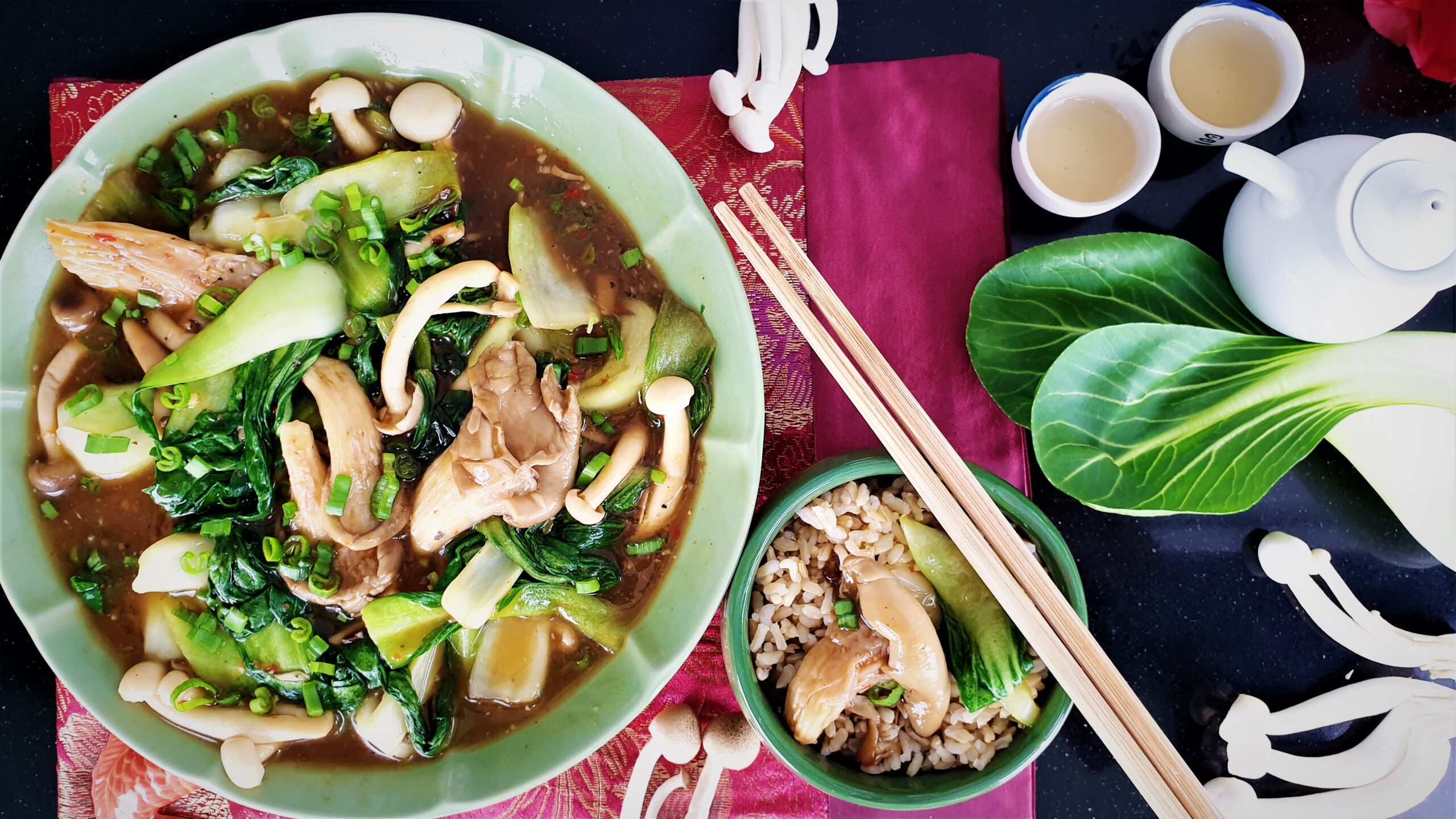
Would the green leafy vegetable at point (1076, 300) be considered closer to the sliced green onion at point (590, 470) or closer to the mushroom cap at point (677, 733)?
the sliced green onion at point (590, 470)

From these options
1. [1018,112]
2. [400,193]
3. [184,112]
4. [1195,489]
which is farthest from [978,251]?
[184,112]

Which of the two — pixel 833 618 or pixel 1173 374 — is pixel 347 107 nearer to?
pixel 833 618

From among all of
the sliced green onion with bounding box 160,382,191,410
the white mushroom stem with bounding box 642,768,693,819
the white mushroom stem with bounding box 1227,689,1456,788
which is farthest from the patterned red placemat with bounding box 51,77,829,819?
the white mushroom stem with bounding box 1227,689,1456,788

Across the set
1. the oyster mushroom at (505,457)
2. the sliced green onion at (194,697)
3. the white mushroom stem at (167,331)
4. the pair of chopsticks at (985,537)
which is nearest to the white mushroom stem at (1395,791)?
the pair of chopsticks at (985,537)

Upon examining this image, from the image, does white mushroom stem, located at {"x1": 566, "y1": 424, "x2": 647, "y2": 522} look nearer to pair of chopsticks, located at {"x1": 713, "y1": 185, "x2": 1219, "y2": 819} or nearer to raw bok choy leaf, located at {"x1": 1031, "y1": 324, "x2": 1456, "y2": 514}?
pair of chopsticks, located at {"x1": 713, "y1": 185, "x2": 1219, "y2": 819}

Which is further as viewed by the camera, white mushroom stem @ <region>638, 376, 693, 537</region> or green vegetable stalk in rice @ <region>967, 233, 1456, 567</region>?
green vegetable stalk in rice @ <region>967, 233, 1456, 567</region>

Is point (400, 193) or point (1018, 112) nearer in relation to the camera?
point (400, 193)

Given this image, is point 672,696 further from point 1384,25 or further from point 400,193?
point 1384,25
